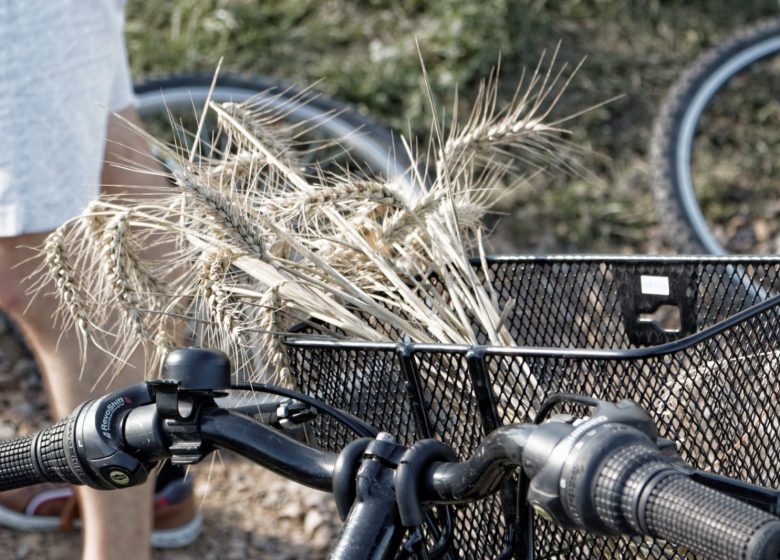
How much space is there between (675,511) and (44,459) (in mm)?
656

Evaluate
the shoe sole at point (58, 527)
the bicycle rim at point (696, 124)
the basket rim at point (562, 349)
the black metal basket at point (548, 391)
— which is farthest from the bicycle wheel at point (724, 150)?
the basket rim at point (562, 349)

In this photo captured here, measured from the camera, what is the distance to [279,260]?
1206mm

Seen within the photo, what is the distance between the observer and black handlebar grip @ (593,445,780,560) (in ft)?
2.25

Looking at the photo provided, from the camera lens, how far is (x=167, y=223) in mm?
1142

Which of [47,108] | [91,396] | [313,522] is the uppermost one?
[47,108]

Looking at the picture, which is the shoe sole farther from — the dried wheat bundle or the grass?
the grass

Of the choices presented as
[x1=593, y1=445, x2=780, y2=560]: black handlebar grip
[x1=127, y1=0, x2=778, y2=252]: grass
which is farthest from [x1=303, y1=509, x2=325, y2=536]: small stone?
[x1=593, y1=445, x2=780, y2=560]: black handlebar grip

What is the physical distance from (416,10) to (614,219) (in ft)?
4.29

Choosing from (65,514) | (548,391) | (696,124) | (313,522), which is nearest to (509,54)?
(696,124)

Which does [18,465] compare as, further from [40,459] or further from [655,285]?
[655,285]

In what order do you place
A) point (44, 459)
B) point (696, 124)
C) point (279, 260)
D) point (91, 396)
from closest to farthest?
point (44, 459)
point (279, 260)
point (91, 396)
point (696, 124)

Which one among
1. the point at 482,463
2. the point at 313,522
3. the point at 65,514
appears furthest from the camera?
the point at 313,522

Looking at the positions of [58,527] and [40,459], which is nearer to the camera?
[40,459]

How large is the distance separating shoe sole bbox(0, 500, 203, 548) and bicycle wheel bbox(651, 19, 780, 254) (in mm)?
1811
